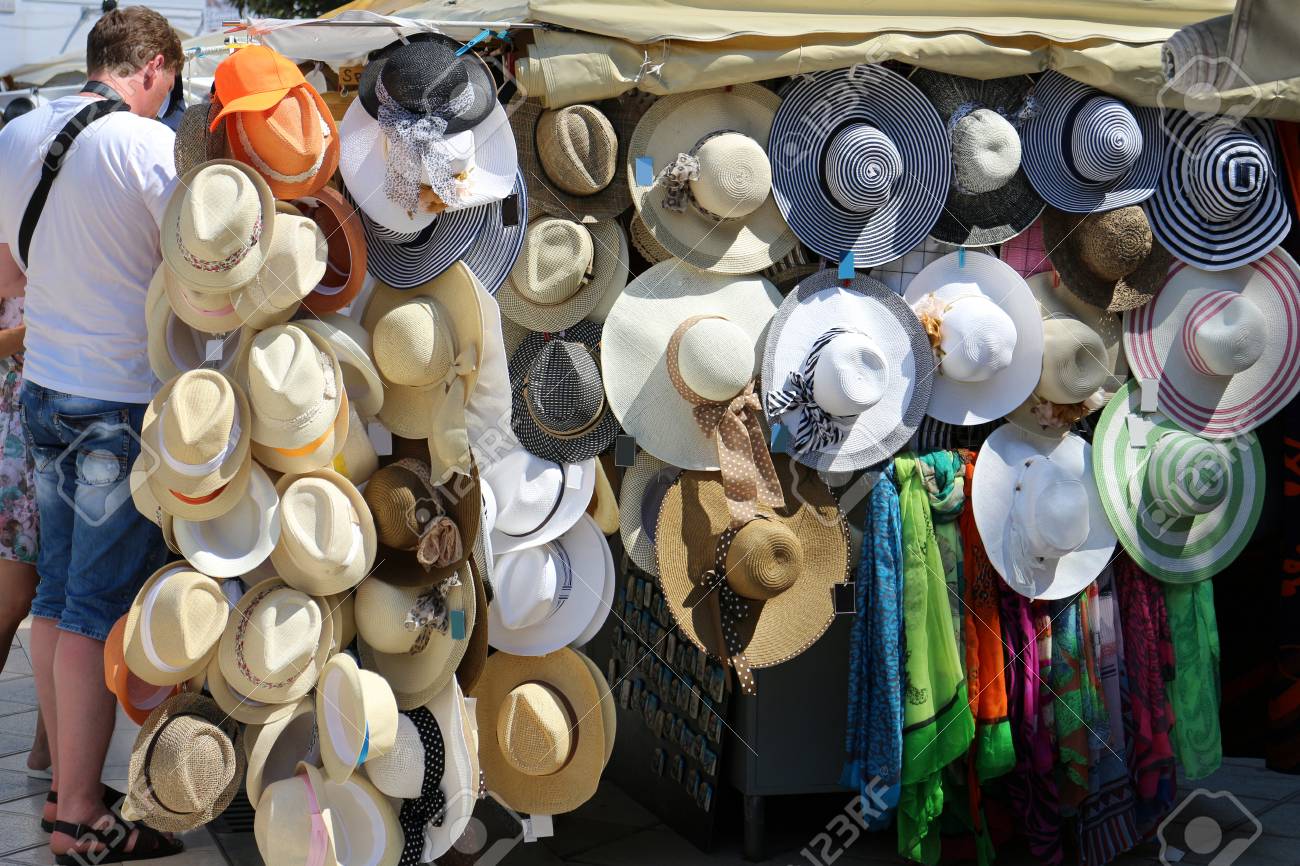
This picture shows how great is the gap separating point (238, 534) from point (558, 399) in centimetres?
90

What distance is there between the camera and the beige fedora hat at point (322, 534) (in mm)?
3039

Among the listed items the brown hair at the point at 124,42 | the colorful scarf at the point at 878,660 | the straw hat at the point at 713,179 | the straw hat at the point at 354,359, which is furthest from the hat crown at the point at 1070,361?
the brown hair at the point at 124,42

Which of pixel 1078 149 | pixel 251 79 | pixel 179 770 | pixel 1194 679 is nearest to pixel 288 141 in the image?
pixel 251 79

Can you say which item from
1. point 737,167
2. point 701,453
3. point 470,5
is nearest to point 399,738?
point 701,453

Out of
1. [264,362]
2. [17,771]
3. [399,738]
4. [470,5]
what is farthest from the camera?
[17,771]

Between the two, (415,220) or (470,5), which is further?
(470,5)

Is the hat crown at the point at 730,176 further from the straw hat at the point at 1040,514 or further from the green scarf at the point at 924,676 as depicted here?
the straw hat at the point at 1040,514

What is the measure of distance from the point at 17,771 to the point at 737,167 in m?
3.13

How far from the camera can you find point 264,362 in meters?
3.00

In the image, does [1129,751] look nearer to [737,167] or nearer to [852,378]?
[852,378]

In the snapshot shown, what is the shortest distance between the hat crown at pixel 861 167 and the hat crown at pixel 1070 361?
0.68 meters

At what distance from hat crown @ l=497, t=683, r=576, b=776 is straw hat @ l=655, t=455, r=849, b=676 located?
44cm

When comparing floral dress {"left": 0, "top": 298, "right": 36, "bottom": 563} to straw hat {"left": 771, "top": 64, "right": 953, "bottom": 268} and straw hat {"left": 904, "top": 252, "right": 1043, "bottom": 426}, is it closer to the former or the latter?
straw hat {"left": 771, "top": 64, "right": 953, "bottom": 268}

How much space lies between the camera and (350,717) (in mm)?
3057
